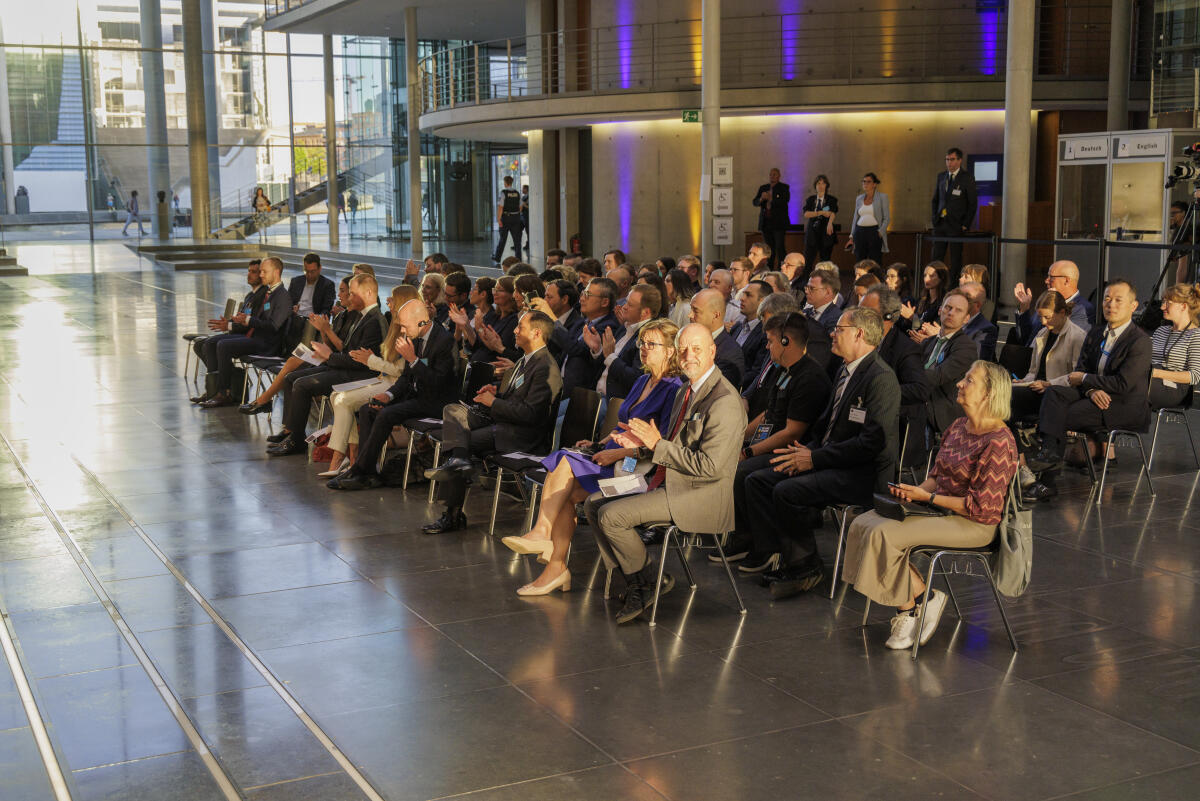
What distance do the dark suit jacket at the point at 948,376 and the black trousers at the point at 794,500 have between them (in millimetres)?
1617

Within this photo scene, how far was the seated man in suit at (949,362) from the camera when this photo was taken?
7.27 meters

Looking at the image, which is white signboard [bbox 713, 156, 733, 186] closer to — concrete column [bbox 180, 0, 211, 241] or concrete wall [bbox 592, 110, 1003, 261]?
concrete wall [bbox 592, 110, 1003, 261]

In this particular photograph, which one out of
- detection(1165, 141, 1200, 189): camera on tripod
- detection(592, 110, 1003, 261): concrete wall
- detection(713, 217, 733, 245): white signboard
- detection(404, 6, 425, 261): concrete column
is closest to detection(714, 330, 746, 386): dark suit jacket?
detection(1165, 141, 1200, 189): camera on tripod

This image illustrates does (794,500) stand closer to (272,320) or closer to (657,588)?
(657,588)

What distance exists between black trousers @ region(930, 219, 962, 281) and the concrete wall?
6.13 m

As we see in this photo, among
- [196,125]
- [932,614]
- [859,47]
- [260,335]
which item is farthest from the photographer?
[196,125]

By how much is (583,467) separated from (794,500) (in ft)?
3.25

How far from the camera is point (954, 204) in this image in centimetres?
1459

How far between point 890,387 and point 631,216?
17667 mm

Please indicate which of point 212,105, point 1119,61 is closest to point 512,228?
point 1119,61

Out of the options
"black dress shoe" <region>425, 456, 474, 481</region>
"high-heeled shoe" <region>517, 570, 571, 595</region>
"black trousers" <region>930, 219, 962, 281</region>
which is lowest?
"high-heeled shoe" <region>517, 570, 571, 595</region>

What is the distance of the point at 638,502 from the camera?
5.47m

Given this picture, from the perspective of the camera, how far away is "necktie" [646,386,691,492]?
563 cm

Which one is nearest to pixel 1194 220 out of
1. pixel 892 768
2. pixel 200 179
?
pixel 892 768
